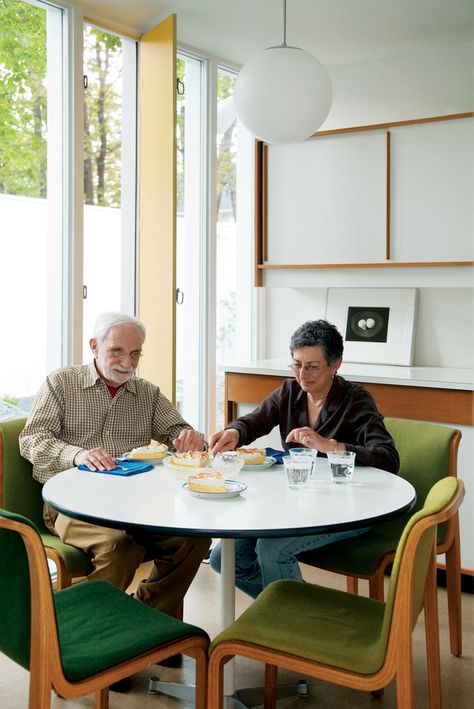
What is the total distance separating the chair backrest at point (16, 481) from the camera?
2.64 m

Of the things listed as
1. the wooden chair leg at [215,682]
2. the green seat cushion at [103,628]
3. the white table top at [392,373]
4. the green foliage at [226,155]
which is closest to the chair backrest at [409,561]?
the wooden chair leg at [215,682]

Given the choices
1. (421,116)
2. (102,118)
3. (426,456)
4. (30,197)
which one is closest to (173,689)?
(426,456)

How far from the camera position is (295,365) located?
9.15ft

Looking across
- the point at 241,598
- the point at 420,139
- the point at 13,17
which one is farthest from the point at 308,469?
the point at 13,17

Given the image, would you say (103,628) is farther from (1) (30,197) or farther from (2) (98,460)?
(1) (30,197)

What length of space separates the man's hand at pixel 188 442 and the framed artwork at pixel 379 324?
1.52 meters

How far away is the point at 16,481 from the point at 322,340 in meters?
1.11

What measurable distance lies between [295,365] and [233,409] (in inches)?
49.3

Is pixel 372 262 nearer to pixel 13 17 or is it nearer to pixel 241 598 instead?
pixel 241 598

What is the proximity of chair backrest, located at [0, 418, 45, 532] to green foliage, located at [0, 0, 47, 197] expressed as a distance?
1165 mm

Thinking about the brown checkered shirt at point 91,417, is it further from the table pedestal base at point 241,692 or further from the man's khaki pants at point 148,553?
the table pedestal base at point 241,692

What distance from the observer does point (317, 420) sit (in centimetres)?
278

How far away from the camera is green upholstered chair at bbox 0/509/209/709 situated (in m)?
1.65

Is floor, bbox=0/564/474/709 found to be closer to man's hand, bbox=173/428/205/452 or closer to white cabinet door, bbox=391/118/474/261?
man's hand, bbox=173/428/205/452
